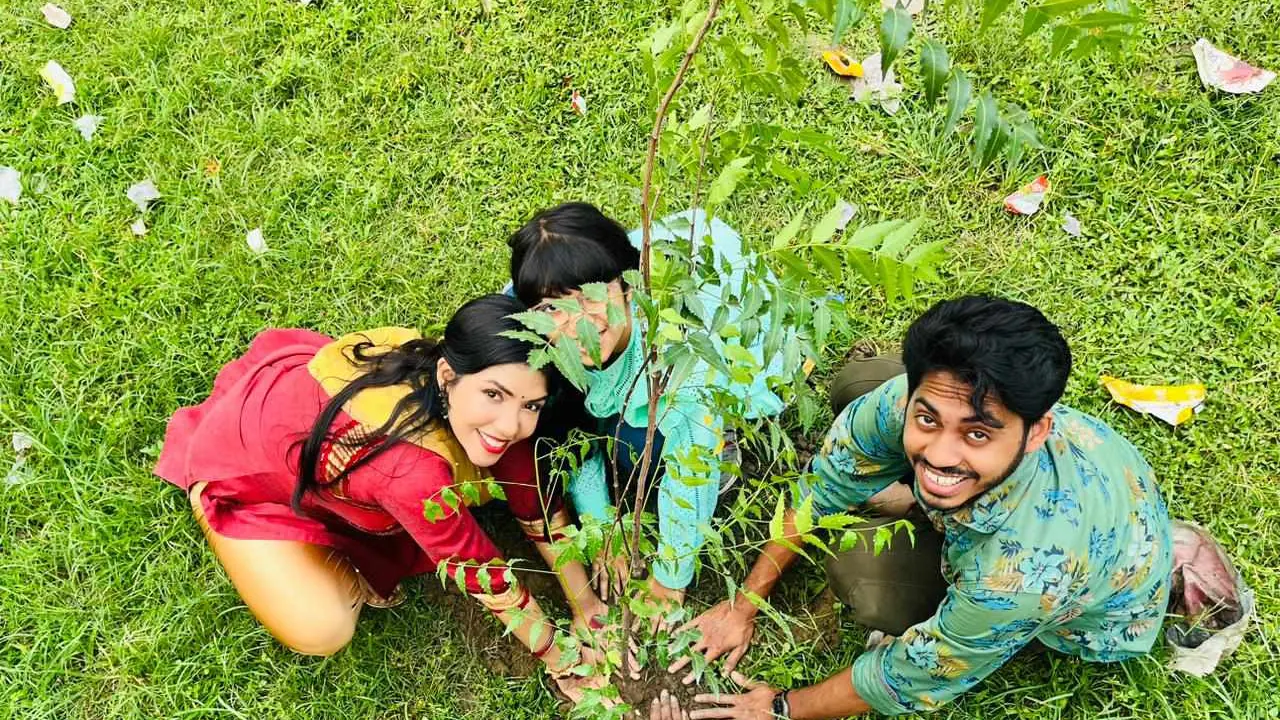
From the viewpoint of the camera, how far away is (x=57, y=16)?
407 cm

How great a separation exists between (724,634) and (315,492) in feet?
4.34

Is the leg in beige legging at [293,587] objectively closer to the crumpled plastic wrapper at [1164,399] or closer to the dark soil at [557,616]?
the dark soil at [557,616]

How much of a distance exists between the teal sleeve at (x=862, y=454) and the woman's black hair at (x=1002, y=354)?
1.23ft

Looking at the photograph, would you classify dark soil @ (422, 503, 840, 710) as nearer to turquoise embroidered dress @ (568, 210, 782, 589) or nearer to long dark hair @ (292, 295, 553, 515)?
turquoise embroidered dress @ (568, 210, 782, 589)

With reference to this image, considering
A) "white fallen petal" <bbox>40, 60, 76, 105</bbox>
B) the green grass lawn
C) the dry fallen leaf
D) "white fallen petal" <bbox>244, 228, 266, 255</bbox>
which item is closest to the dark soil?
the green grass lawn

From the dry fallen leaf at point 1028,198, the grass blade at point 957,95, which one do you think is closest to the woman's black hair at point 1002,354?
the grass blade at point 957,95

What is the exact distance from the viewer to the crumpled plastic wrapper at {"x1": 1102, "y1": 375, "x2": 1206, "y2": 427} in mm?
3309

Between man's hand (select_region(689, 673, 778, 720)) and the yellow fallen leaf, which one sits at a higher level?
the yellow fallen leaf

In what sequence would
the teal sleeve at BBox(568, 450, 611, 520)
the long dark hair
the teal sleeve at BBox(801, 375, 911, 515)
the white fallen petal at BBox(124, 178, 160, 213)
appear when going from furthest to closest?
the white fallen petal at BBox(124, 178, 160, 213), the teal sleeve at BBox(568, 450, 611, 520), the teal sleeve at BBox(801, 375, 911, 515), the long dark hair

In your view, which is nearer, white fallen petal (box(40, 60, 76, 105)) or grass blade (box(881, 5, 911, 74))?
grass blade (box(881, 5, 911, 74))

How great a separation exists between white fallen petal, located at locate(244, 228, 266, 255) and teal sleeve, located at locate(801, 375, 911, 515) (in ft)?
7.34

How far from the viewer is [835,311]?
1.65 metres

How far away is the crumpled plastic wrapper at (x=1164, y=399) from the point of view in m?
3.31

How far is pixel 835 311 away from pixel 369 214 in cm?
258
